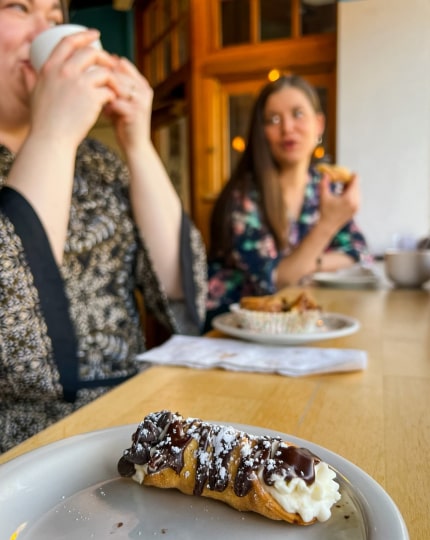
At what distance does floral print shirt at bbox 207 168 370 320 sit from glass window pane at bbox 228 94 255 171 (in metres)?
1.75

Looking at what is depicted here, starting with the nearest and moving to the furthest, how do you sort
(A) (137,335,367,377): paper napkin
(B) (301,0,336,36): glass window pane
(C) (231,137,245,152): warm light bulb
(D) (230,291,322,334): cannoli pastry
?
(A) (137,335,367,377): paper napkin → (D) (230,291,322,334): cannoli pastry → (B) (301,0,336,36): glass window pane → (C) (231,137,245,152): warm light bulb

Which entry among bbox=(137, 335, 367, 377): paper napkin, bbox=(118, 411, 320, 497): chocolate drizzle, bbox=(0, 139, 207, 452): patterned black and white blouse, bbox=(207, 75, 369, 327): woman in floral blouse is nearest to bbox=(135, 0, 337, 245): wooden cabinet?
bbox=(207, 75, 369, 327): woman in floral blouse

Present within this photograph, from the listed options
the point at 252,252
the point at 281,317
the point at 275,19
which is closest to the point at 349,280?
the point at 252,252

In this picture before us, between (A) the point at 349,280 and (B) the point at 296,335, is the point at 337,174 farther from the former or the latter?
(B) the point at 296,335

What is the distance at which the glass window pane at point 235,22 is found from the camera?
3.31m

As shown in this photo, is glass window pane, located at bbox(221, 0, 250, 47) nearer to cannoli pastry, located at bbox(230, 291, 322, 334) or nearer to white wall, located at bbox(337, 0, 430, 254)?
white wall, located at bbox(337, 0, 430, 254)

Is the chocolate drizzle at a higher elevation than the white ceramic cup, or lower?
lower

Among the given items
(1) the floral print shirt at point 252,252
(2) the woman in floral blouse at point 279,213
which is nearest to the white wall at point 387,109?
(2) the woman in floral blouse at point 279,213

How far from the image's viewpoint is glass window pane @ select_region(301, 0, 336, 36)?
10.2 feet

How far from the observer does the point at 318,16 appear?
3.12 meters

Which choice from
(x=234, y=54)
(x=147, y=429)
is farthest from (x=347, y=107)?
(x=147, y=429)

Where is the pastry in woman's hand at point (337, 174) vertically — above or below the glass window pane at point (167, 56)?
below

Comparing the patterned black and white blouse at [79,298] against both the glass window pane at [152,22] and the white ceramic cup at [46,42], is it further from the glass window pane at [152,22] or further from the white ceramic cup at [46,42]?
the glass window pane at [152,22]

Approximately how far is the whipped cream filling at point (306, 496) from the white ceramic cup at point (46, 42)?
0.70 meters
